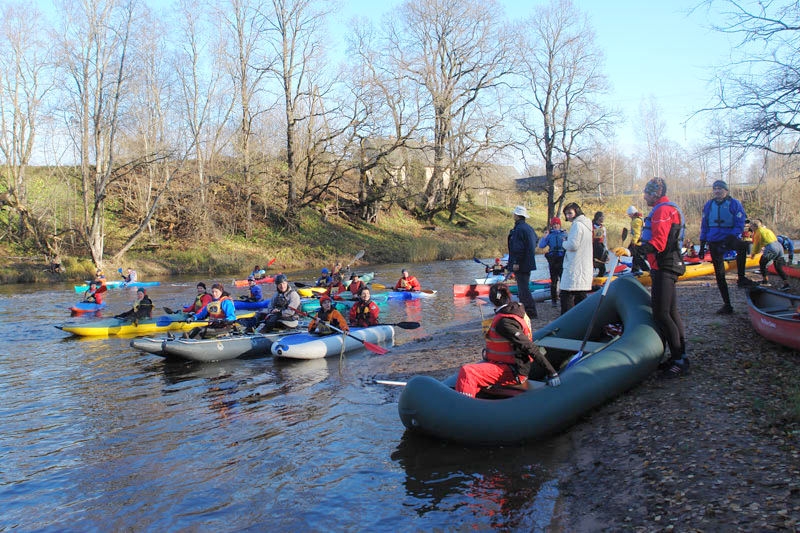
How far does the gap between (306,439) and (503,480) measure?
2.16m

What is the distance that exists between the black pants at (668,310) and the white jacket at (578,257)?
6.92ft

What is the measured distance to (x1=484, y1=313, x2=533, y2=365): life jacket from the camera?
5.30 metres

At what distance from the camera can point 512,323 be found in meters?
5.25

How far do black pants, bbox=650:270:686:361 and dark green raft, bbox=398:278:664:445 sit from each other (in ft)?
0.55

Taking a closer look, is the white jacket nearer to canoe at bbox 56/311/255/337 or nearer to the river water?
the river water

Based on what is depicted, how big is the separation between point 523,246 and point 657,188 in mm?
3405

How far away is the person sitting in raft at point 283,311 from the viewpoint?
10648 mm

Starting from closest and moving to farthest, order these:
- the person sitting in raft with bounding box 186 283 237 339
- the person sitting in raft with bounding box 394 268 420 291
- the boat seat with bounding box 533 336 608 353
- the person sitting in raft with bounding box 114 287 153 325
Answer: the boat seat with bounding box 533 336 608 353
the person sitting in raft with bounding box 186 283 237 339
the person sitting in raft with bounding box 114 287 153 325
the person sitting in raft with bounding box 394 268 420 291

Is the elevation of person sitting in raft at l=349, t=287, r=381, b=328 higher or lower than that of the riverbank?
higher

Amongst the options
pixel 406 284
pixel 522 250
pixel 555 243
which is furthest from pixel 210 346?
pixel 406 284

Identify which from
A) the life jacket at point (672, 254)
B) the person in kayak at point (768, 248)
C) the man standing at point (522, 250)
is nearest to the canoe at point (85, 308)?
the man standing at point (522, 250)

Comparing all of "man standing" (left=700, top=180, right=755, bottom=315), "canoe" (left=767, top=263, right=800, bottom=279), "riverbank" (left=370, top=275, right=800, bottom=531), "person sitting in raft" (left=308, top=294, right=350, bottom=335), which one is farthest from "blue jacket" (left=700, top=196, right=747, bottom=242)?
"person sitting in raft" (left=308, top=294, right=350, bottom=335)

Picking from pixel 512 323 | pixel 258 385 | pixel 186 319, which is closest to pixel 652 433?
pixel 512 323

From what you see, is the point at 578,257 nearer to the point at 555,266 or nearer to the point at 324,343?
the point at 555,266
